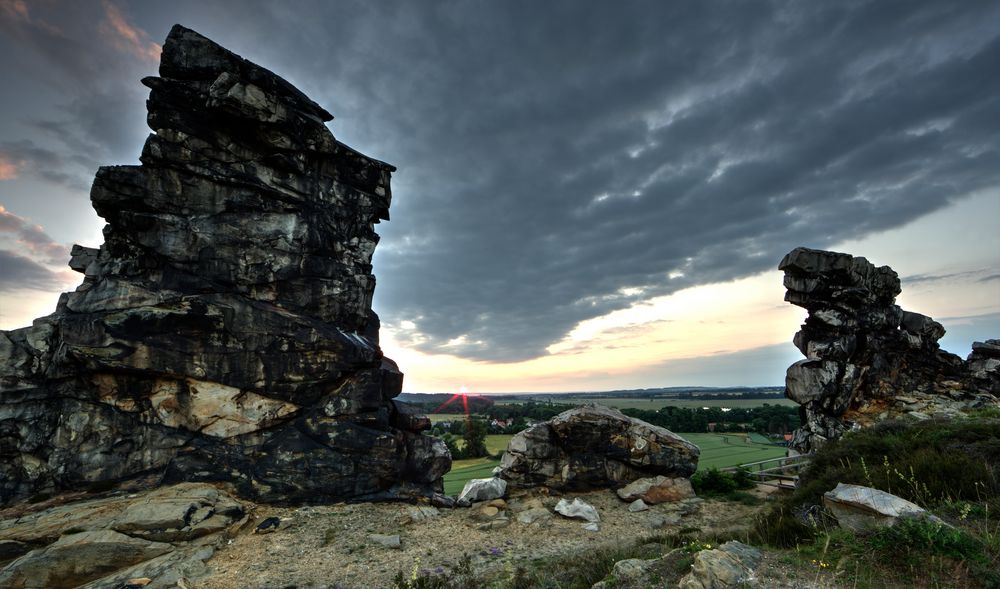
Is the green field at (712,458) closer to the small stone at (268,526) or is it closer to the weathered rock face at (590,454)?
the weathered rock face at (590,454)

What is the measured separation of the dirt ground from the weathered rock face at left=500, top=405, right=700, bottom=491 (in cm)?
148

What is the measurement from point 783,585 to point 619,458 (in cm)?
1756

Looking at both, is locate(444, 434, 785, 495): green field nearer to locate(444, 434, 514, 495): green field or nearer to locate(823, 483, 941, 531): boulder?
locate(444, 434, 514, 495): green field

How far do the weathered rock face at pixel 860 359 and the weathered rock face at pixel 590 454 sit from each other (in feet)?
39.0

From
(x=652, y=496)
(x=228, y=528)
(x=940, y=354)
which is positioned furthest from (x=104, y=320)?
(x=940, y=354)

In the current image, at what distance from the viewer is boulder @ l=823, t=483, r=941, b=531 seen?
24.6 ft

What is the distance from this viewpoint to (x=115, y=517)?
14.4m

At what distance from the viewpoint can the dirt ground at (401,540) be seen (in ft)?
42.5

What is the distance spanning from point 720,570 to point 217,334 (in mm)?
21735

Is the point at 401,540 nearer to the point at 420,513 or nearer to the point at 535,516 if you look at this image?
the point at 420,513

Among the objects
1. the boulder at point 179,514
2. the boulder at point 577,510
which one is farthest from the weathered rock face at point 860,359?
the boulder at point 179,514

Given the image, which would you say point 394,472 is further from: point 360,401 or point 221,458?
point 221,458

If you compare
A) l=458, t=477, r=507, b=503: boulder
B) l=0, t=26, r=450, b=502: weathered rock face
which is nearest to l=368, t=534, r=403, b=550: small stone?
l=0, t=26, r=450, b=502: weathered rock face

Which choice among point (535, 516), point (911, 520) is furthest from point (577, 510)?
point (911, 520)
